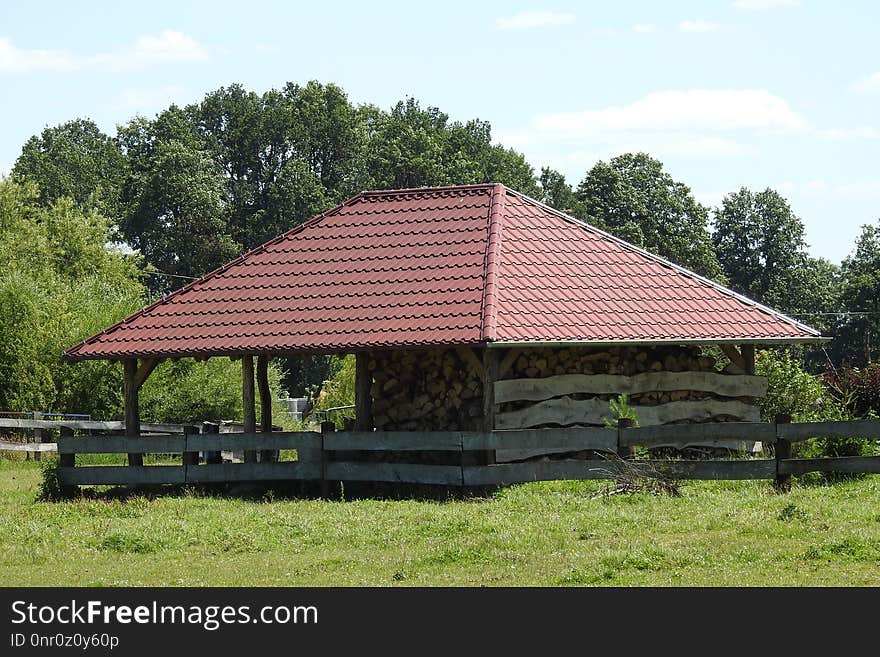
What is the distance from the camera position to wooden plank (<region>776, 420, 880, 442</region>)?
14.9m

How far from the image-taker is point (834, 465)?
48.9 ft

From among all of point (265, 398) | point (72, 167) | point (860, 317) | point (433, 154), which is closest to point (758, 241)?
point (860, 317)

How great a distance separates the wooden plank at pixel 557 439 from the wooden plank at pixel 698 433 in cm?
21

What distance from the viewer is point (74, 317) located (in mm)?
33594

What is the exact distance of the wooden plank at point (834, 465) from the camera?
48.5 feet

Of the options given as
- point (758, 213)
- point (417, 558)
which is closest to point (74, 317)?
point (417, 558)

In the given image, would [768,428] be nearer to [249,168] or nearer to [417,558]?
[417,558]

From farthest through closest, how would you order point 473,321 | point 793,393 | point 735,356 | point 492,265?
point 793,393, point 735,356, point 492,265, point 473,321

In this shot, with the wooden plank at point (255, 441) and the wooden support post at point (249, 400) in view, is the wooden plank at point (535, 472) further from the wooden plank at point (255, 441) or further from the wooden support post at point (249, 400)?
the wooden support post at point (249, 400)

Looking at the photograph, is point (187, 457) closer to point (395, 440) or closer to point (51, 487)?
point (51, 487)

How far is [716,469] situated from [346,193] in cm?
4959

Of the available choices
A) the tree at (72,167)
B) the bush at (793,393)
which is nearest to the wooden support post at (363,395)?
the bush at (793,393)

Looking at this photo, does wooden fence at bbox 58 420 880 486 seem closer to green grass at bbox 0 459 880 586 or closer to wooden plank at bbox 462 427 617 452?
wooden plank at bbox 462 427 617 452

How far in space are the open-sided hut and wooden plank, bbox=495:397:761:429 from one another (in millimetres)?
21
